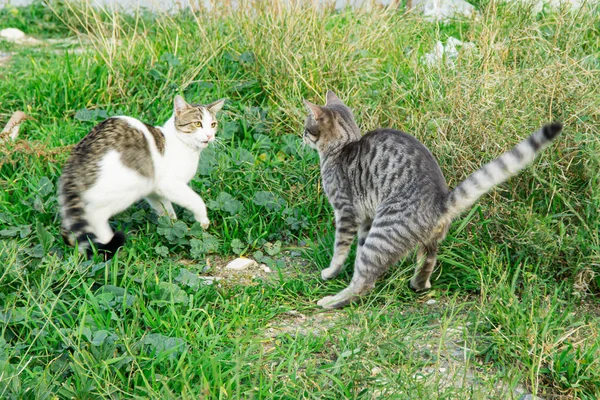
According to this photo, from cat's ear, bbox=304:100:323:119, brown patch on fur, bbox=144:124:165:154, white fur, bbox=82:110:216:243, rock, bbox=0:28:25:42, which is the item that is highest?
cat's ear, bbox=304:100:323:119

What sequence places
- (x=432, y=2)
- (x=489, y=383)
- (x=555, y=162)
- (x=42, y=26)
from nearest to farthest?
1. (x=489, y=383)
2. (x=555, y=162)
3. (x=432, y=2)
4. (x=42, y=26)

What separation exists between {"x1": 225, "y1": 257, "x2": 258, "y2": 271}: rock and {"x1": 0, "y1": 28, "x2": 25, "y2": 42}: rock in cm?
442

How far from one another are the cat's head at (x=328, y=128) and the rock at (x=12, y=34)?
444 centimetres

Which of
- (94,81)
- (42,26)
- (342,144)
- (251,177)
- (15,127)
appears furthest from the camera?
(42,26)

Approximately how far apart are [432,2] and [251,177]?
2.75m

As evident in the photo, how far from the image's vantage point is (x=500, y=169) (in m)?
3.03

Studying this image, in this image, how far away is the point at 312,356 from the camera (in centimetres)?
300

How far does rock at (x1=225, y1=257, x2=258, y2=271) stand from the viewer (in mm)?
3912

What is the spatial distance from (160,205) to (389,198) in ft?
4.84

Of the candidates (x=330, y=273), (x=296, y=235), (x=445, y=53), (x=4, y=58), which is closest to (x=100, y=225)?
(x=296, y=235)

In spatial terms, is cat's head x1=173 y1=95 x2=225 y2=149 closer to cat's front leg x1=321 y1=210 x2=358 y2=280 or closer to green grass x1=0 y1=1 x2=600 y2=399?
green grass x1=0 y1=1 x2=600 y2=399

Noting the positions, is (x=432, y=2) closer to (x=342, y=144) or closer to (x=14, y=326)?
(x=342, y=144)

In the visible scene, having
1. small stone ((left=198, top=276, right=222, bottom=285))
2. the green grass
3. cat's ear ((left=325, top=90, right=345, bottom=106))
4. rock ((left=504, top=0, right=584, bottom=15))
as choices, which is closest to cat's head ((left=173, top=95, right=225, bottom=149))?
the green grass

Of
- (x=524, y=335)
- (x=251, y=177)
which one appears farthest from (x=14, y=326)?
(x=524, y=335)
